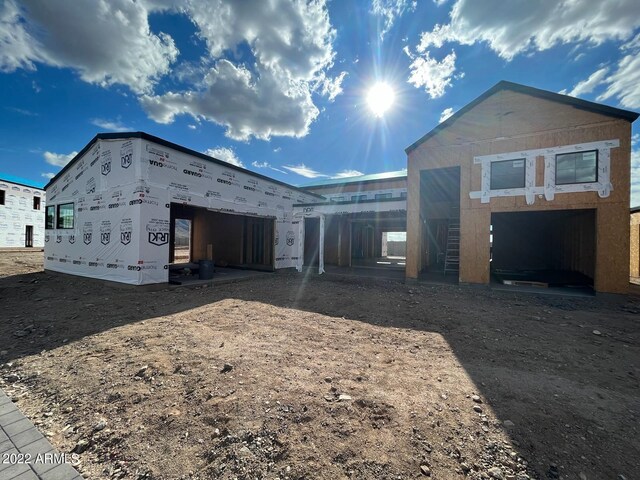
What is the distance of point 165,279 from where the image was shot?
9016 mm

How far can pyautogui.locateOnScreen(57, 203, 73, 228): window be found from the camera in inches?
438

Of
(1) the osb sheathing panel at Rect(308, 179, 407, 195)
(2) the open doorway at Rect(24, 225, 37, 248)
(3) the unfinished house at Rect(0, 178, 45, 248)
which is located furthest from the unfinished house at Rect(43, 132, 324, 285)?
(2) the open doorway at Rect(24, 225, 37, 248)

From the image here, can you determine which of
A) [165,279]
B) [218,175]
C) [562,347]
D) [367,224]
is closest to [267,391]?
[562,347]

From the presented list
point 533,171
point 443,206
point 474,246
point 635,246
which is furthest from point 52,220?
point 635,246

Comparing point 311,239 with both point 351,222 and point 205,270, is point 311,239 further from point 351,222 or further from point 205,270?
point 205,270

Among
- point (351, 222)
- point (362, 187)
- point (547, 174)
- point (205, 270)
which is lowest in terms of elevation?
point (205, 270)

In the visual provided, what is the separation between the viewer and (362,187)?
19.3 metres

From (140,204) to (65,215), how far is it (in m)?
6.35

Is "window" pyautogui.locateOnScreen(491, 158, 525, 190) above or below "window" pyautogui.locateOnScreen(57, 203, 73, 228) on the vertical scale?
above

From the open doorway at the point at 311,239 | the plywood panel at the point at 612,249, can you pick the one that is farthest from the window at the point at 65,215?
the plywood panel at the point at 612,249

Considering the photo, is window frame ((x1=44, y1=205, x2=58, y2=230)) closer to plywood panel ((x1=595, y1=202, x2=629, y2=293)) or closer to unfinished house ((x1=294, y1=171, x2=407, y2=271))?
unfinished house ((x1=294, y1=171, x2=407, y2=271))

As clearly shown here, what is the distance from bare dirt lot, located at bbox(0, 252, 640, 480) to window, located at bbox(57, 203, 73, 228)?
623 centimetres

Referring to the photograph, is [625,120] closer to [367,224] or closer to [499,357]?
[499,357]

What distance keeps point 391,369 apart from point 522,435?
151cm
